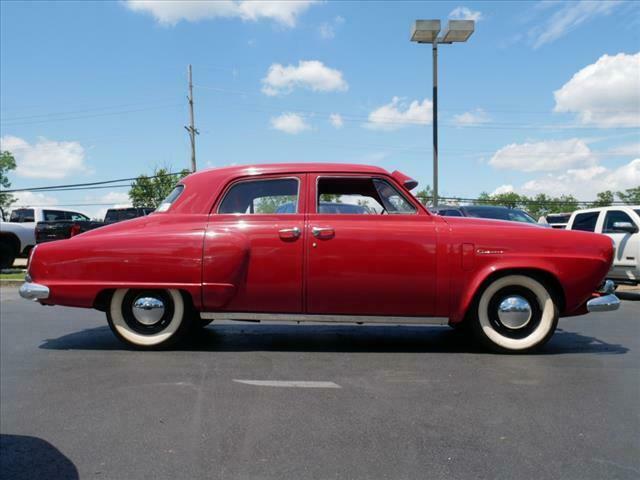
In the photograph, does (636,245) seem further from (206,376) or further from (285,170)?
(206,376)

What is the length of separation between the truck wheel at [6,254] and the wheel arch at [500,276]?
1367cm

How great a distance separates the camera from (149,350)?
4227 mm

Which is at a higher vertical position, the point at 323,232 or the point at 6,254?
the point at 323,232

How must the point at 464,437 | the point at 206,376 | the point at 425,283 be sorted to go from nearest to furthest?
the point at 464,437
the point at 206,376
the point at 425,283

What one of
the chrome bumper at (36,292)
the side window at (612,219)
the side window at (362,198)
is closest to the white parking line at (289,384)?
the side window at (362,198)

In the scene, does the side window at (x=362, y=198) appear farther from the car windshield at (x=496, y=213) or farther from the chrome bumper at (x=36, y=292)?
the car windshield at (x=496, y=213)

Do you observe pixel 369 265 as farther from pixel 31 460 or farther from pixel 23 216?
pixel 23 216

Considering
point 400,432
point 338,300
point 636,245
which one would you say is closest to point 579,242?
point 338,300

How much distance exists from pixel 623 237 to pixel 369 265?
688 cm

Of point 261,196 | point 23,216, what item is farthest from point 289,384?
A: point 23,216

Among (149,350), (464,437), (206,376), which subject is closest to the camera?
(464,437)

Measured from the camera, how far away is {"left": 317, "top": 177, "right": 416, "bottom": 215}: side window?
13.9 feet

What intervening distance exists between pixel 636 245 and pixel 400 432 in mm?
7778

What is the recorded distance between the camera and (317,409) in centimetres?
289
